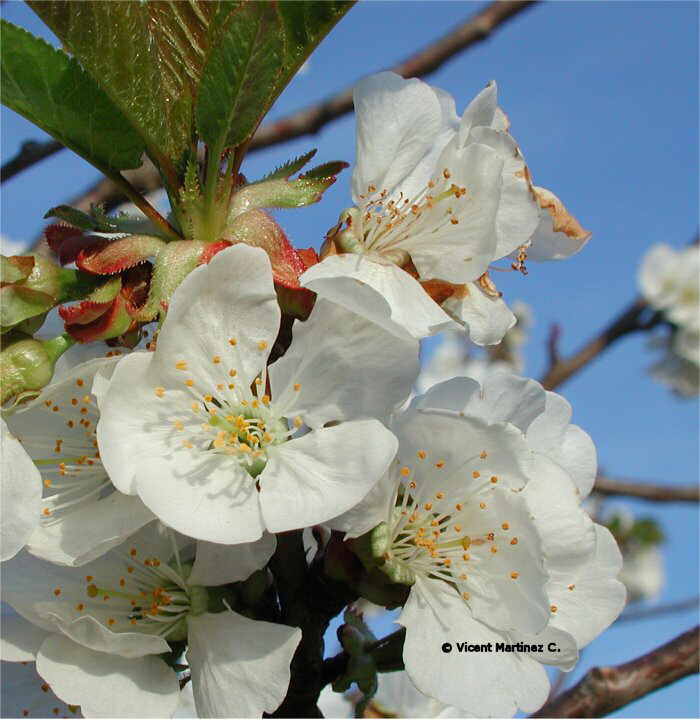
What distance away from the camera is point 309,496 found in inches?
36.5

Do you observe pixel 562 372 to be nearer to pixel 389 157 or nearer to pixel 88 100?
pixel 389 157

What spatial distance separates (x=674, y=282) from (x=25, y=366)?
13.8 ft

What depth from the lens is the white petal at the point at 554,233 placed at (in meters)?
1.20

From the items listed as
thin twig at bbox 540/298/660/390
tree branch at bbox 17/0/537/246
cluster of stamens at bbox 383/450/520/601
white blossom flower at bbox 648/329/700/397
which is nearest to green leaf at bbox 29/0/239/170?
cluster of stamens at bbox 383/450/520/601

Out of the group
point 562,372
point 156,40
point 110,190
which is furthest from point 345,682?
point 562,372

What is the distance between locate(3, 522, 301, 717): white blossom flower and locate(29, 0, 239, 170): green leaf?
439mm

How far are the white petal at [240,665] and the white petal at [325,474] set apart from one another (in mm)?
152

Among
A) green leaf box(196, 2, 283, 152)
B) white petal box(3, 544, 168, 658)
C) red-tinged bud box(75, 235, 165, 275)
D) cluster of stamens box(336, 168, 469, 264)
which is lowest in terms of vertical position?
white petal box(3, 544, 168, 658)

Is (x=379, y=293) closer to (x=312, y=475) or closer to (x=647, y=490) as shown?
(x=312, y=475)

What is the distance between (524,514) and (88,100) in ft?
2.08

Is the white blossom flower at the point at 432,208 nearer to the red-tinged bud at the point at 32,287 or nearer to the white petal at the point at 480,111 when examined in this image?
the white petal at the point at 480,111

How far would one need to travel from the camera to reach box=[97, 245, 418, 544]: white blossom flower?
92 centimetres

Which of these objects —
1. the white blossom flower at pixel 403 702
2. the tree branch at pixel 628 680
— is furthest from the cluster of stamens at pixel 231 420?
the tree branch at pixel 628 680

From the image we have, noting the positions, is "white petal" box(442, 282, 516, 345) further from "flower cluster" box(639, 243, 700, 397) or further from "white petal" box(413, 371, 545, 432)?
"flower cluster" box(639, 243, 700, 397)
